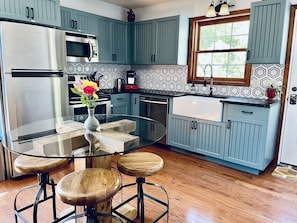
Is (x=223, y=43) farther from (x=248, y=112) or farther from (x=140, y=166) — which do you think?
(x=140, y=166)

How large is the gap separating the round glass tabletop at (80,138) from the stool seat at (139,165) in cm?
18

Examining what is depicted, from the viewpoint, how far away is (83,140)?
168cm

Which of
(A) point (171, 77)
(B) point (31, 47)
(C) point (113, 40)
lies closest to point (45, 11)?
(B) point (31, 47)

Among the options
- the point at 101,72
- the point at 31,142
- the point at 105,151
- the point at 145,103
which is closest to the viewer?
the point at 105,151

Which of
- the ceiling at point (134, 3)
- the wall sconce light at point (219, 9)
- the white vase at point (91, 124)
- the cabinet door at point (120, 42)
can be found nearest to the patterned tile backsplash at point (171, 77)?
the cabinet door at point (120, 42)

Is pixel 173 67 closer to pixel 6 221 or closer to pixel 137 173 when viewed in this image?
pixel 137 173

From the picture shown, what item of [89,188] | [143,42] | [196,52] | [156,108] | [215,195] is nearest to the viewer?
[89,188]

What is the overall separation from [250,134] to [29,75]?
2809 millimetres

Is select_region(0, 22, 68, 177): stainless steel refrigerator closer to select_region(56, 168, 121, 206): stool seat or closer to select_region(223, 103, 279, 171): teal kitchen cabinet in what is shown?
select_region(56, 168, 121, 206): stool seat

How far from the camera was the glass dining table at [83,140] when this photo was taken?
1456 millimetres

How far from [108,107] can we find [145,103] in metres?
0.66

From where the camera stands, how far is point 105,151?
146 centimetres

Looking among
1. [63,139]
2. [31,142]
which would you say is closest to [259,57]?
[63,139]

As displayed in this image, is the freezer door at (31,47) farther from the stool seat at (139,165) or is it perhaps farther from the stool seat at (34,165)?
the stool seat at (139,165)
